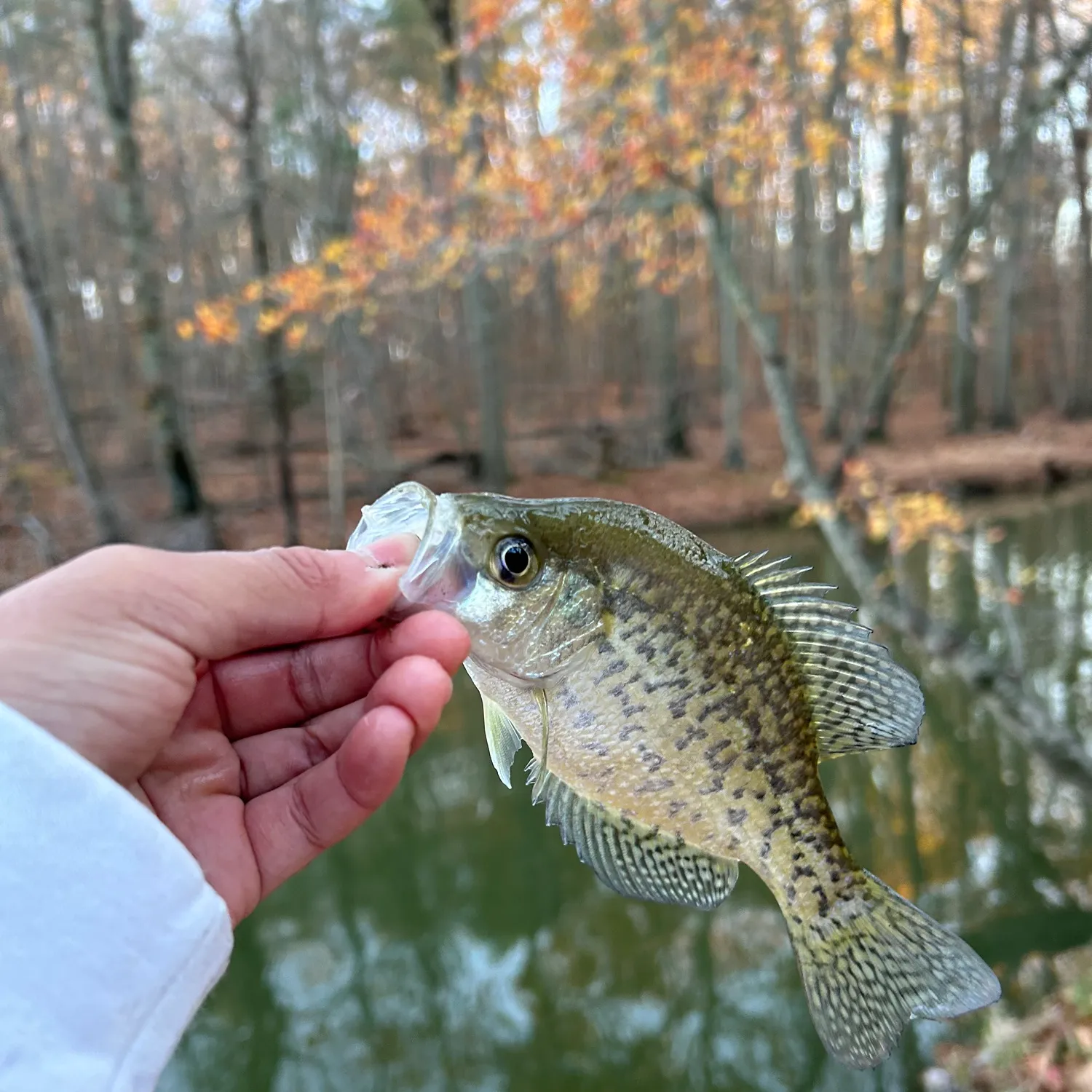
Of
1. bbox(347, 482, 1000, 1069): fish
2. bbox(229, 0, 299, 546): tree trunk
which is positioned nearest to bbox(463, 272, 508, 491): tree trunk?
bbox(229, 0, 299, 546): tree trunk

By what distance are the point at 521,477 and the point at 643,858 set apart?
11.0 meters

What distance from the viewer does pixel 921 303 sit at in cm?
434

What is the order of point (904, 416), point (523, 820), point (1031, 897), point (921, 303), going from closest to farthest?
point (921, 303), point (1031, 897), point (523, 820), point (904, 416)

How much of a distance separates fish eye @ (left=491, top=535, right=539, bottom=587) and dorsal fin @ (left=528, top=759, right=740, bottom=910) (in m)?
0.34

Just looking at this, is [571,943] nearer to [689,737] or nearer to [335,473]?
[689,737]

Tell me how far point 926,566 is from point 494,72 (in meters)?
7.41

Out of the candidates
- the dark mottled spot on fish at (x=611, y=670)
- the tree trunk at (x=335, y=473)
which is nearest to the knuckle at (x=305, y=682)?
the dark mottled spot on fish at (x=611, y=670)

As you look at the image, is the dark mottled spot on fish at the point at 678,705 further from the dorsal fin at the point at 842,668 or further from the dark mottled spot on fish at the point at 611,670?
the dorsal fin at the point at 842,668

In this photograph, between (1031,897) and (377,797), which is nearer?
(377,797)

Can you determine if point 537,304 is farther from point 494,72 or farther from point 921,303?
point 921,303

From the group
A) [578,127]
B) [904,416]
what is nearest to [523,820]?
[578,127]

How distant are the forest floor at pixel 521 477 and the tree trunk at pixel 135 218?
1491 mm

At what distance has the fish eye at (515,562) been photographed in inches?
48.6

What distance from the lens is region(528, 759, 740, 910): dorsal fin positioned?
4.53ft
